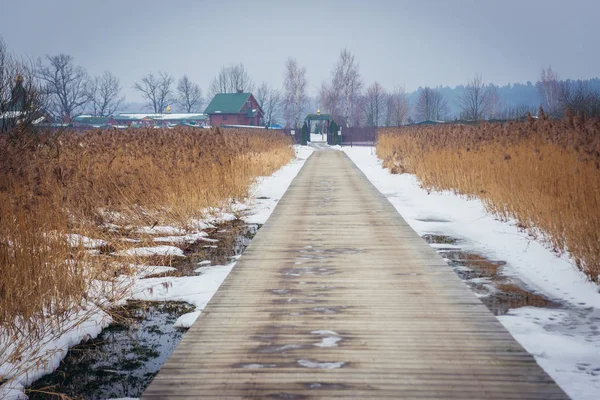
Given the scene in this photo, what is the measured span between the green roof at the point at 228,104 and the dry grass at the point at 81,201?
59426 millimetres

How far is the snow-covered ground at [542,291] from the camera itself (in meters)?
3.57

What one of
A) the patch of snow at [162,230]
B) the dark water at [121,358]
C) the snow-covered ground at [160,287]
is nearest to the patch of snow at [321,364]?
the dark water at [121,358]

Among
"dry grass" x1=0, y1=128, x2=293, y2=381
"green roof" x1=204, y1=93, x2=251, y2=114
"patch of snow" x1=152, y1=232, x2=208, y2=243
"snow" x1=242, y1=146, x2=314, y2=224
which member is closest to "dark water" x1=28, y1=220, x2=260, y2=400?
"dry grass" x1=0, y1=128, x2=293, y2=381

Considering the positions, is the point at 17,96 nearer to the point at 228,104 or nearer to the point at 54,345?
the point at 54,345

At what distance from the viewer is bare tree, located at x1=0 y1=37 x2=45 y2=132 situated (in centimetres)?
985

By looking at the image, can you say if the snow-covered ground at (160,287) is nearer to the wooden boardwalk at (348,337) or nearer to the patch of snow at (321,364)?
the wooden boardwalk at (348,337)

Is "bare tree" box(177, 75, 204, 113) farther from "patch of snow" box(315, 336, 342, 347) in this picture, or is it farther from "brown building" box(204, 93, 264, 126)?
"patch of snow" box(315, 336, 342, 347)

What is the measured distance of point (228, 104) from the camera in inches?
2985

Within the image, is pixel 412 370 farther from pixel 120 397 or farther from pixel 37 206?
pixel 37 206

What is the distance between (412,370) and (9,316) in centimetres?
291

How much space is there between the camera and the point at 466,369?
3.39 metres

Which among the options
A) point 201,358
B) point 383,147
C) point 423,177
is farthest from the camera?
point 383,147

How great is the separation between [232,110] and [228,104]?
7.01 ft

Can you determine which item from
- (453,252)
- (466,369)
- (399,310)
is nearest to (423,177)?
(453,252)
